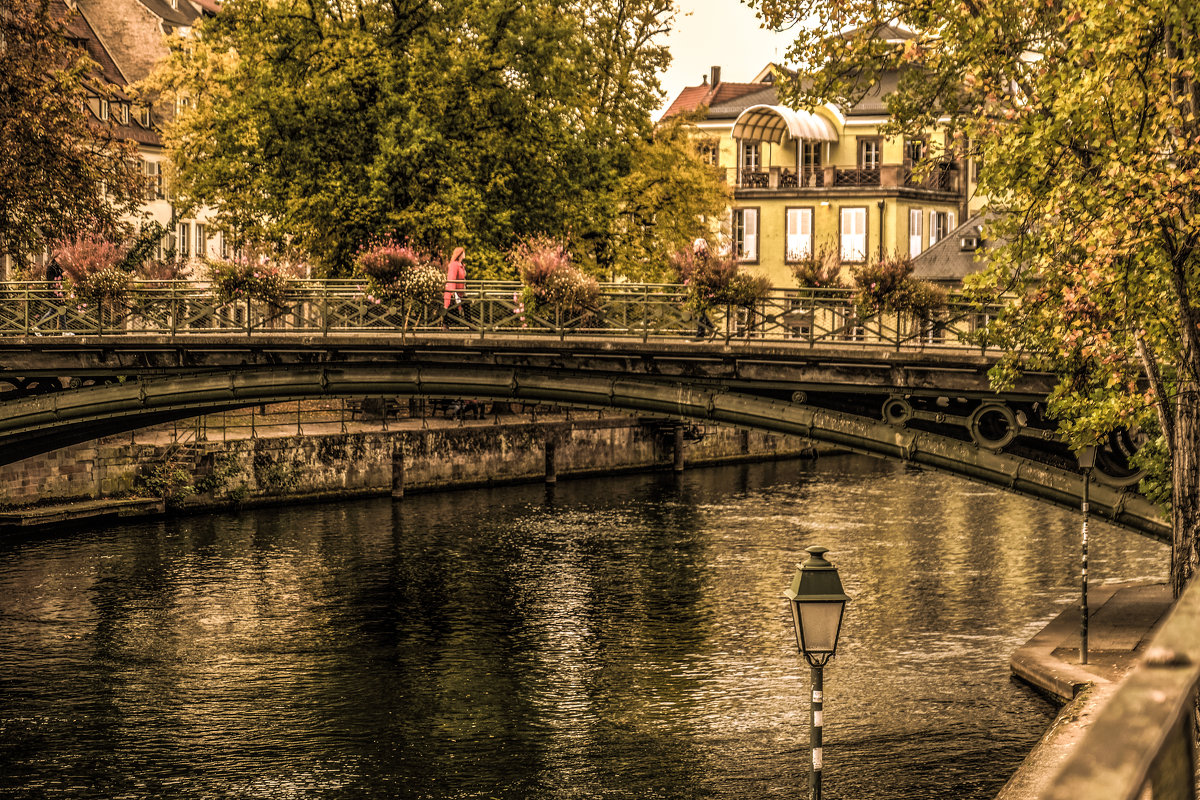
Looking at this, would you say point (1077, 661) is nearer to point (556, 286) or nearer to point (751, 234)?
Result: point (556, 286)

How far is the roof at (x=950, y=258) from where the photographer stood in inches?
1800

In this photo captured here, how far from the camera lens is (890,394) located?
19391 millimetres

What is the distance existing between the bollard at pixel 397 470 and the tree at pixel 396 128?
614cm

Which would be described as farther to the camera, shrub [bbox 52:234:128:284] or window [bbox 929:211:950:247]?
window [bbox 929:211:950:247]

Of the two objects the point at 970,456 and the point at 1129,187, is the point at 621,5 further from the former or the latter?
the point at 1129,187

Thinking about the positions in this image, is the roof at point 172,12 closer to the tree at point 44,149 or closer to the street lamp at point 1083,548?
the tree at point 44,149

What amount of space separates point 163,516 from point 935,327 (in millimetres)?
20133

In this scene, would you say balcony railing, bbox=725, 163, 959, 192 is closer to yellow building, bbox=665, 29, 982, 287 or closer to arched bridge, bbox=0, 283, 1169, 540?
yellow building, bbox=665, 29, 982, 287

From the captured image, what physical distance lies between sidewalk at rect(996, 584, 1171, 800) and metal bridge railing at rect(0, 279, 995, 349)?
4037 millimetres

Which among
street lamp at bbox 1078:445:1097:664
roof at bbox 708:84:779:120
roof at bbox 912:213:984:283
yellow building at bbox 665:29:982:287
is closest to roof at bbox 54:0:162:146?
roof at bbox 708:84:779:120

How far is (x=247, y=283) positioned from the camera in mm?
21891

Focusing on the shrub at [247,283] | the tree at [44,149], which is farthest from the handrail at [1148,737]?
the tree at [44,149]

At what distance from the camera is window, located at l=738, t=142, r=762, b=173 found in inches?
2185

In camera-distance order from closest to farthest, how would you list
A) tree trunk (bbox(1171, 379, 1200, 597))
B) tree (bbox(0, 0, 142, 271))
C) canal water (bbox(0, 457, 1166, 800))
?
tree trunk (bbox(1171, 379, 1200, 597)) < canal water (bbox(0, 457, 1166, 800)) < tree (bbox(0, 0, 142, 271))
